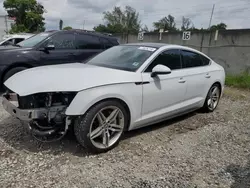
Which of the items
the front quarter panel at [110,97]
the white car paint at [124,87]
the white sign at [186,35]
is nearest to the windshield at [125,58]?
the white car paint at [124,87]

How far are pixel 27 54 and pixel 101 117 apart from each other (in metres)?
3.57

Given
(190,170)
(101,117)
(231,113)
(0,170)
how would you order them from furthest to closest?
(231,113), (101,117), (190,170), (0,170)

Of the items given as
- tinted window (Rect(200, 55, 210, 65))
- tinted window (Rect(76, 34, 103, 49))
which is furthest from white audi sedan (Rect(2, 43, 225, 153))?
tinted window (Rect(76, 34, 103, 49))

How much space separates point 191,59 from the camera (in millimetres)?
4582

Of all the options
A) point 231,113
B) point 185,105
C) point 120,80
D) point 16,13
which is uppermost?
point 16,13

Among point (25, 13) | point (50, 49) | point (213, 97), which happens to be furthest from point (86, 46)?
point (25, 13)

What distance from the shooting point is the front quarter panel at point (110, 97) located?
281 centimetres

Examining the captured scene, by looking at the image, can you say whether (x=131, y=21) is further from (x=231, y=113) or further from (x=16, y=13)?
(x=231, y=113)

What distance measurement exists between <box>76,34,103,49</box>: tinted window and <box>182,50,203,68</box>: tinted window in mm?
3260

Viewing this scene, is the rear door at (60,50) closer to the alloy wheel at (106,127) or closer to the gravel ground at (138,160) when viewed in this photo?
the gravel ground at (138,160)

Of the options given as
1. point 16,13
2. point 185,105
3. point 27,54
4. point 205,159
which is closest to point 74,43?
point 27,54

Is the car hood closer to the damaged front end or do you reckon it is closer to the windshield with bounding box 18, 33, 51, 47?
the damaged front end

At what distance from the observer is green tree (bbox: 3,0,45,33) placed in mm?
32719

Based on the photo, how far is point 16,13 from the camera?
33.6 meters
